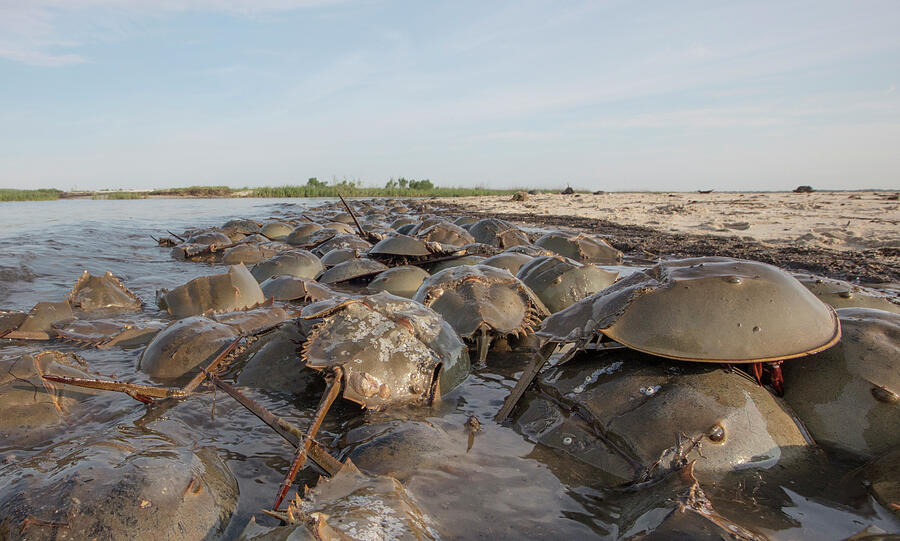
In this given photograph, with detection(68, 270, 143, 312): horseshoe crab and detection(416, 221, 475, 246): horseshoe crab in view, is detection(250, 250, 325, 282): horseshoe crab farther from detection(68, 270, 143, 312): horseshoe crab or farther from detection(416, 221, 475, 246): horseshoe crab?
detection(416, 221, 475, 246): horseshoe crab

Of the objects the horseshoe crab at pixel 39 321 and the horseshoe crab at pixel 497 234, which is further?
the horseshoe crab at pixel 497 234

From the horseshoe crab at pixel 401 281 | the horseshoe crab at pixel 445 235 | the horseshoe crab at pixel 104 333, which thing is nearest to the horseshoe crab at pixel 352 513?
the horseshoe crab at pixel 104 333

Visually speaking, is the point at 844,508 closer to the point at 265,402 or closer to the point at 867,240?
the point at 265,402

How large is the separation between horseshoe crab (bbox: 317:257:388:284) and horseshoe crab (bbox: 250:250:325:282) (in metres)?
0.26

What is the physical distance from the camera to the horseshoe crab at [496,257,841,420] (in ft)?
5.30

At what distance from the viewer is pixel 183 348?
2543 millimetres

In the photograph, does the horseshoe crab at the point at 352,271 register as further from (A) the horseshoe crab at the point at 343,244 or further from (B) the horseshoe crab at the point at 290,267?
(A) the horseshoe crab at the point at 343,244

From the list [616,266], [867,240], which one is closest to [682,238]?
[867,240]

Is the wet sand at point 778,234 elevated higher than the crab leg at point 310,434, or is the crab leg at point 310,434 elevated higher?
the crab leg at point 310,434

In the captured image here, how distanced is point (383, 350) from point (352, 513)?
3.02ft

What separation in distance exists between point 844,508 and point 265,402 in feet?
7.19

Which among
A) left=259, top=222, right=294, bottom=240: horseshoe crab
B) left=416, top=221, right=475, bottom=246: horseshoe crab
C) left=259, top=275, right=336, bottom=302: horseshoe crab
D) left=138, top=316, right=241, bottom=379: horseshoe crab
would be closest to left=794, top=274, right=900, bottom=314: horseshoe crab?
left=138, top=316, right=241, bottom=379: horseshoe crab

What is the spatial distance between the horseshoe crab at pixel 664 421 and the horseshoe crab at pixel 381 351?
554 millimetres

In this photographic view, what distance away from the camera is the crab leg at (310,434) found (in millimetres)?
1323
